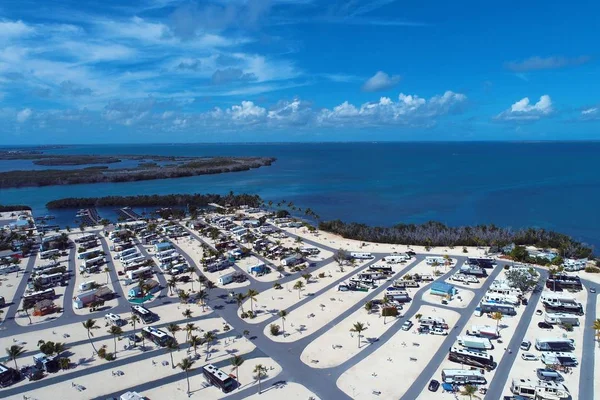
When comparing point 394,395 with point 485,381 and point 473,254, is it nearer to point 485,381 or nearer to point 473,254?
point 485,381

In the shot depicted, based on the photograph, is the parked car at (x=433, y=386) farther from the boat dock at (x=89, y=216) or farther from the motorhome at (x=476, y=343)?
the boat dock at (x=89, y=216)

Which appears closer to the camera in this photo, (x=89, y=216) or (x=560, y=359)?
(x=560, y=359)

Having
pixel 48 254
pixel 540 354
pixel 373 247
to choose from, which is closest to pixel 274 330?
pixel 540 354

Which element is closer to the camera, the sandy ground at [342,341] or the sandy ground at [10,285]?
the sandy ground at [342,341]

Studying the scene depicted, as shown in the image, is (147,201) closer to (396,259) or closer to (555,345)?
(396,259)

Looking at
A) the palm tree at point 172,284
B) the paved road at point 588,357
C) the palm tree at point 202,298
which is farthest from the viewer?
the palm tree at point 172,284

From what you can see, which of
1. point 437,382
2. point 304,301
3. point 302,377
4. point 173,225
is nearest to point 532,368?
point 437,382

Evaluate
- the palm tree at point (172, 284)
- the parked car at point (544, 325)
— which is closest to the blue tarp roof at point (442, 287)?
the parked car at point (544, 325)

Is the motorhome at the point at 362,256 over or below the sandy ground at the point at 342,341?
over
